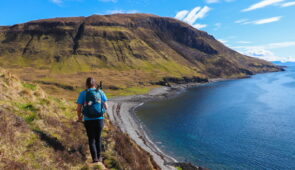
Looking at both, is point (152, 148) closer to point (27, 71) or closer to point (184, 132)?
point (184, 132)

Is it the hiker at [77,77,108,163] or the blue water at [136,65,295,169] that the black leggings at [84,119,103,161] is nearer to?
the hiker at [77,77,108,163]

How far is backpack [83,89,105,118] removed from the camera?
28.2ft

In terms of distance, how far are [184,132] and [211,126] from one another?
10.2 m

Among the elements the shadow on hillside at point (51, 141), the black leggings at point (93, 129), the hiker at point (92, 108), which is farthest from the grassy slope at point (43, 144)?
the hiker at point (92, 108)

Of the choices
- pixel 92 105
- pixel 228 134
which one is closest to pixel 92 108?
pixel 92 105

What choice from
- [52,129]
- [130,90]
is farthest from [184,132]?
[130,90]

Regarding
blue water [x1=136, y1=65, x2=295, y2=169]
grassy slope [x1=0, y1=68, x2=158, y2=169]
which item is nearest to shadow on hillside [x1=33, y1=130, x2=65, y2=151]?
grassy slope [x1=0, y1=68, x2=158, y2=169]

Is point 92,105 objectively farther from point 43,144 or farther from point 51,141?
point 51,141

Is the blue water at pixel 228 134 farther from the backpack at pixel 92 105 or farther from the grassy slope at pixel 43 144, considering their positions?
the backpack at pixel 92 105

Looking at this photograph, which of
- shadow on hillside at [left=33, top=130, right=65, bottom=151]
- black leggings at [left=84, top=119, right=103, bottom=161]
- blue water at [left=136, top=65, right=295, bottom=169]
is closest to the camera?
black leggings at [left=84, top=119, right=103, bottom=161]

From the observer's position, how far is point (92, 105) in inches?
339

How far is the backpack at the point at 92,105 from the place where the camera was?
8584 mm

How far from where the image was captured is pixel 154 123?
65.8 meters

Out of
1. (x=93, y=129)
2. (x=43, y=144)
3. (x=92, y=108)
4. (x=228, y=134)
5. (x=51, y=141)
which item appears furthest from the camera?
(x=228, y=134)
